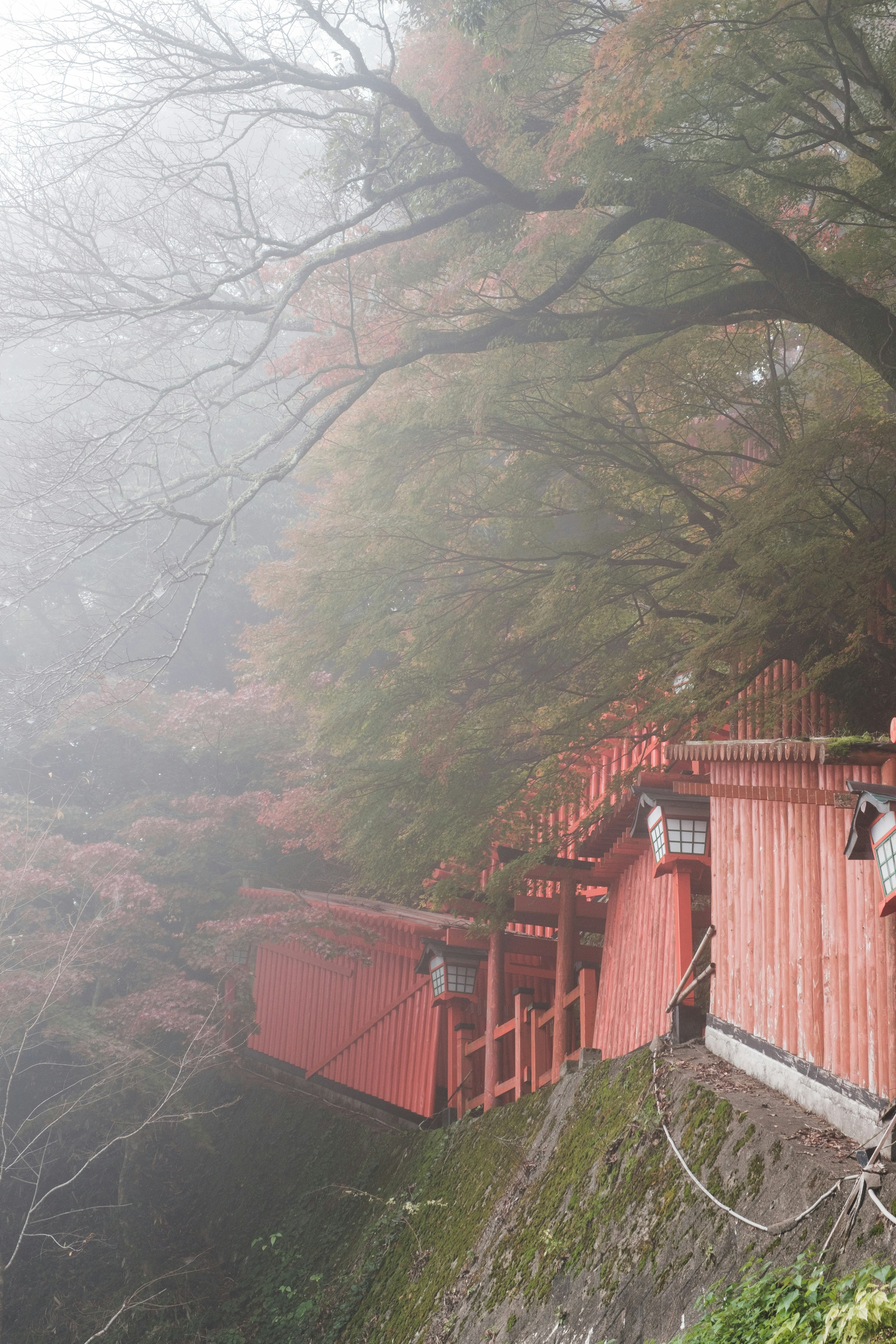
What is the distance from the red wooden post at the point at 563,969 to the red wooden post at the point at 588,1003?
170mm

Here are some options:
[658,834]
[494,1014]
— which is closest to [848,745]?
[658,834]

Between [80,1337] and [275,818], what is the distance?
5.69 m

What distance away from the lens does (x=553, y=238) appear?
673cm

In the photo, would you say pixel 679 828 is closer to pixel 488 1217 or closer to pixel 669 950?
pixel 669 950

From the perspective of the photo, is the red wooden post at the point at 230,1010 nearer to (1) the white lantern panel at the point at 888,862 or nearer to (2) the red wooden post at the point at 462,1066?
(2) the red wooden post at the point at 462,1066

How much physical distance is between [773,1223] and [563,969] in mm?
4377

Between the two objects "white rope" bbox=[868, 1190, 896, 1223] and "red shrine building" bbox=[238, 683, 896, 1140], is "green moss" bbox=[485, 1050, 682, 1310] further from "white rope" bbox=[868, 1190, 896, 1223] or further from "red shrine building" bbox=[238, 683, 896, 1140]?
"white rope" bbox=[868, 1190, 896, 1223]

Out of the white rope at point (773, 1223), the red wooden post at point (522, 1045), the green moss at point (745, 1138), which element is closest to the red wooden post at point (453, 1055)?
the red wooden post at point (522, 1045)

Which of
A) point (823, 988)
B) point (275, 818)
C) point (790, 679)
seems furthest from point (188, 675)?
point (823, 988)

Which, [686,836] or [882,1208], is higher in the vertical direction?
[686,836]

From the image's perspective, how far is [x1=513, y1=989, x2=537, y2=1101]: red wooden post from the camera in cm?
803

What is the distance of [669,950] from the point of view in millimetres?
5965

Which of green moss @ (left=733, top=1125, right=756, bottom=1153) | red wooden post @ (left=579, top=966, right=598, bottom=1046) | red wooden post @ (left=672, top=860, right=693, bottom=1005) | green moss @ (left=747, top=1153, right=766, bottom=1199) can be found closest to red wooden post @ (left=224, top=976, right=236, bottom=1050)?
red wooden post @ (left=579, top=966, right=598, bottom=1046)

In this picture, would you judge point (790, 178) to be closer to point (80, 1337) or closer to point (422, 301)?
point (422, 301)
